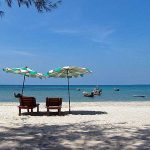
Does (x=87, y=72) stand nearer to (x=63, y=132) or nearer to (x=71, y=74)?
(x=71, y=74)

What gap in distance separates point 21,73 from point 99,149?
10792 millimetres

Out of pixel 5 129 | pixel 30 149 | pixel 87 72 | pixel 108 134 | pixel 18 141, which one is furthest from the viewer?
pixel 87 72

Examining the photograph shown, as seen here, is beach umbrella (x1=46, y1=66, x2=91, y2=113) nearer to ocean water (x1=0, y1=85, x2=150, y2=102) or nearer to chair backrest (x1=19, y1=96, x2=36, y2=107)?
chair backrest (x1=19, y1=96, x2=36, y2=107)

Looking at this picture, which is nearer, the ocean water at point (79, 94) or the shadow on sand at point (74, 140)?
the shadow on sand at point (74, 140)

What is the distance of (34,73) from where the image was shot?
17625mm

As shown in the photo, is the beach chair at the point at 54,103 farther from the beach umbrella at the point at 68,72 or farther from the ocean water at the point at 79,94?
the ocean water at the point at 79,94

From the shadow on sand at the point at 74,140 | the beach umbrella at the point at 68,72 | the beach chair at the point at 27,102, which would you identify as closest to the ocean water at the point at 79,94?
the beach umbrella at the point at 68,72

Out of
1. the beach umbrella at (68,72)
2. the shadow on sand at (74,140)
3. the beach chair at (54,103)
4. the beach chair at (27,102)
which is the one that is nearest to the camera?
the shadow on sand at (74,140)

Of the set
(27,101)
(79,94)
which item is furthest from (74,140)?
(79,94)

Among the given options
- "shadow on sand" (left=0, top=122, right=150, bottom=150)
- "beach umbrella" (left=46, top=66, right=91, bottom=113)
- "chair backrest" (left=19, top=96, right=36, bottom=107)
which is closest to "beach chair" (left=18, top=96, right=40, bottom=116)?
"chair backrest" (left=19, top=96, right=36, bottom=107)

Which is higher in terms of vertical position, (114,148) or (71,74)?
(71,74)

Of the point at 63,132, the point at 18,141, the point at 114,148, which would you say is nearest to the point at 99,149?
the point at 114,148

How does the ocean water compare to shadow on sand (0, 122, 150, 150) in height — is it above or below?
above

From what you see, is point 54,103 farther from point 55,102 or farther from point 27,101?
point 27,101
